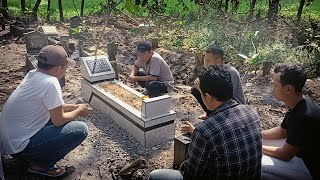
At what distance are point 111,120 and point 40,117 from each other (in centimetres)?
186

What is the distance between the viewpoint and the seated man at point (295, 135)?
9.93 ft

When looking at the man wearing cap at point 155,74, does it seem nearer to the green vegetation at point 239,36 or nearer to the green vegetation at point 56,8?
the green vegetation at point 239,36

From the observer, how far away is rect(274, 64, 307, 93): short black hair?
315 cm

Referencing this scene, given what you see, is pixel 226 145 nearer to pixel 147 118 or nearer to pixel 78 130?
pixel 78 130

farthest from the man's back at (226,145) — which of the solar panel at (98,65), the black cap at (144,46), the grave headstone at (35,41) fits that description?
the grave headstone at (35,41)

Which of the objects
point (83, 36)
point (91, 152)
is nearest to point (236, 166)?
point (91, 152)

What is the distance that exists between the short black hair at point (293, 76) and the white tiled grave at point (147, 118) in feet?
5.77

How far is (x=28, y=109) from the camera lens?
3.53 m

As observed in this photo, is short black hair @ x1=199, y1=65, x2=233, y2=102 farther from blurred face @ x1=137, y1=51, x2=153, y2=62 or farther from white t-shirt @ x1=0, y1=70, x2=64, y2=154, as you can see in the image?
blurred face @ x1=137, y1=51, x2=153, y2=62

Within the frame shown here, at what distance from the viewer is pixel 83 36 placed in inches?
390

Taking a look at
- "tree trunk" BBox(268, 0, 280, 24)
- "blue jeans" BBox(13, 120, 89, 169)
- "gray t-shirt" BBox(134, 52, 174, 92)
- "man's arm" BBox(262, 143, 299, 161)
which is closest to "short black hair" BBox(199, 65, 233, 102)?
"man's arm" BBox(262, 143, 299, 161)

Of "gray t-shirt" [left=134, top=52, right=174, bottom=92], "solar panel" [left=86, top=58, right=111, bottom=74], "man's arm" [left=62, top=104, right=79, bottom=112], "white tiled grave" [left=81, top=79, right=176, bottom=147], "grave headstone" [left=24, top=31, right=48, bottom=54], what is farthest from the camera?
"grave headstone" [left=24, top=31, right=48, bottom=54]

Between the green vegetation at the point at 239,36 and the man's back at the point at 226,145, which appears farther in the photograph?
the green vegetation at the point at 239,36

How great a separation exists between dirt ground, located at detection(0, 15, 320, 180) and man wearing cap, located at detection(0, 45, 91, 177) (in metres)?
0.48
